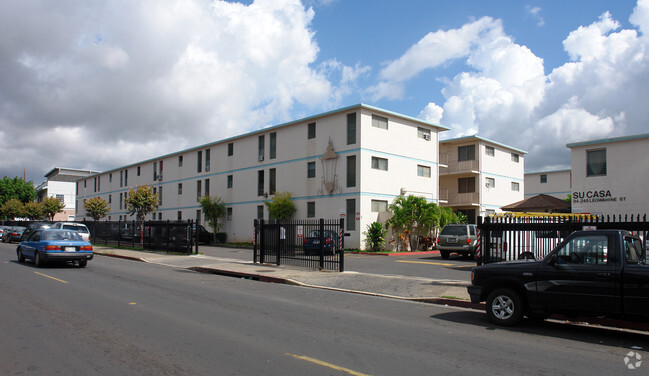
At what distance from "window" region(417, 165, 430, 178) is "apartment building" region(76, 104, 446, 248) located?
0.25ft

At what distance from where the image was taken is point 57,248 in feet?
56.3

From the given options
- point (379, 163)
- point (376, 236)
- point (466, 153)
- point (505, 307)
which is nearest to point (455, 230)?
point (376, 236)

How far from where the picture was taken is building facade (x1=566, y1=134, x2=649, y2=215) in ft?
80.4

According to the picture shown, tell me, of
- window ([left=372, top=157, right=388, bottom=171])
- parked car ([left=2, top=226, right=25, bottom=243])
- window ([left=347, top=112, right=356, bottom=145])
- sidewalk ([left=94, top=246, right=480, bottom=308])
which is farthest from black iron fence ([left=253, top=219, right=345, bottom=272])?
parked car ([left=2, top=226, right=25, bottom=243])

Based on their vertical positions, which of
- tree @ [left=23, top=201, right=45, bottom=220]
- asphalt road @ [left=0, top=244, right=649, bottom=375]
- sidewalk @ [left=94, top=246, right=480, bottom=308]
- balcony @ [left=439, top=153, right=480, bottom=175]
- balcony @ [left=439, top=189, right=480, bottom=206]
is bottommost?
sidewalk @ [left=94, top=246, right=480, bottom=308]

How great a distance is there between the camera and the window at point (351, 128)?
101ft

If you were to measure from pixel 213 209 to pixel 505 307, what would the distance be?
36071 mm

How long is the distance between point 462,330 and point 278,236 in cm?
1173

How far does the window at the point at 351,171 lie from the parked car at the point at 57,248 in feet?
55.4

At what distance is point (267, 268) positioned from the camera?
18188 millimetres

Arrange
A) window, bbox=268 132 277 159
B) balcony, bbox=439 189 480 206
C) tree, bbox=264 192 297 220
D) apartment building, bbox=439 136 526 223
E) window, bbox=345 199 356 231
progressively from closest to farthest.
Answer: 1. window, bbox=345 199 356 231
2. tree, bbox=264 192 297 220
3. window, bbox=268 132 277 159
4. balcony, bbox=439 189 480 206
5. apartment building, bbox=439 136 526 223

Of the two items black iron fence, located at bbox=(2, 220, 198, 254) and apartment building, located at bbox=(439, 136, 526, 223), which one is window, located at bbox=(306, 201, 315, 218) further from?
apartment building, located at bbox=(439, 136, 526, 223)

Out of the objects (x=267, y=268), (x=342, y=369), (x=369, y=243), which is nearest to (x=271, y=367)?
(x=342, y=369)

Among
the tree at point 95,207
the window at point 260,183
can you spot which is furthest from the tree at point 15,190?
the window at point 260,183
